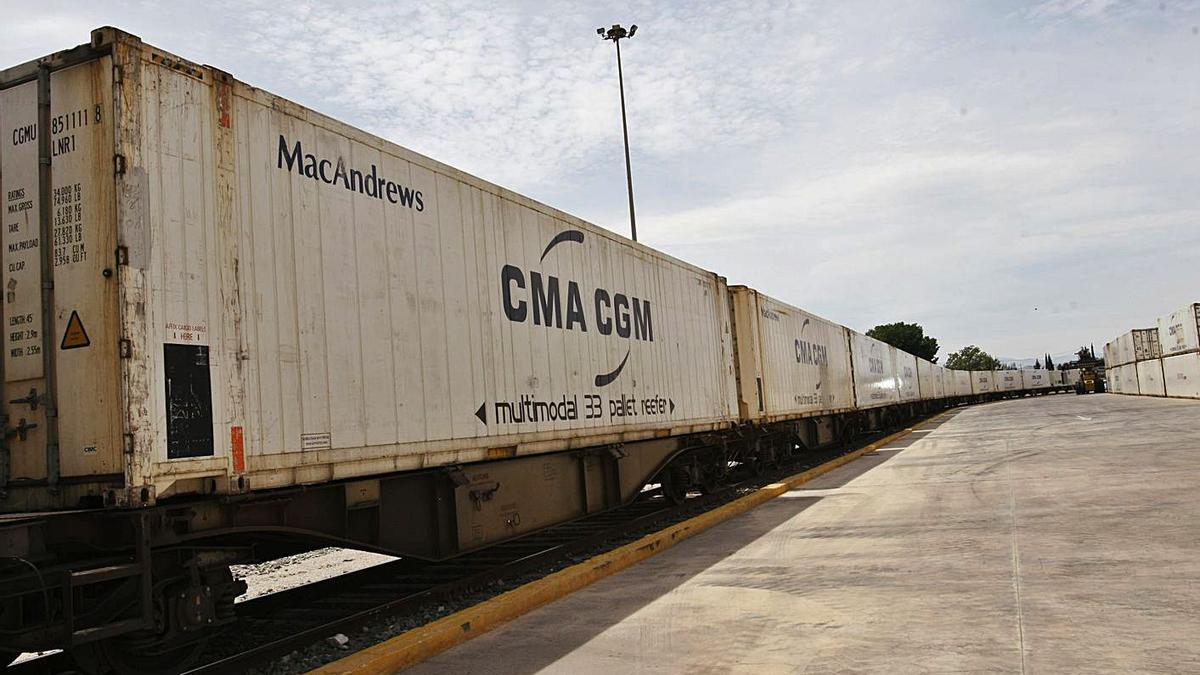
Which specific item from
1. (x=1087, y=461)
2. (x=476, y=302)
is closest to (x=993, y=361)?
(x=1087, y=461)

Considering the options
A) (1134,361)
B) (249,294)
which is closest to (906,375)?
(1134,361)

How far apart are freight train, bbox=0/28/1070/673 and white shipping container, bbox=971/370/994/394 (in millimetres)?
→ 66980

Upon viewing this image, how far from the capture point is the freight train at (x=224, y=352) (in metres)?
4.63

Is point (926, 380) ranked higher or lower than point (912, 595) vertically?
higher

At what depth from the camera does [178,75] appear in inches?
201

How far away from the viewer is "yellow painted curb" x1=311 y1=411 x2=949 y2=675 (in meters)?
4.95

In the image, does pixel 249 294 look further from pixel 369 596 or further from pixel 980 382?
pixel 980 382

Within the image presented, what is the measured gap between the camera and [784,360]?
17500mm

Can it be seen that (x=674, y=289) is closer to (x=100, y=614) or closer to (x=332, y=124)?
(x=332, y=124)

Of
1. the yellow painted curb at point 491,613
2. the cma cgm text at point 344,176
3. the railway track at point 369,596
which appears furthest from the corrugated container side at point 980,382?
the cma cgm text at point 344,176

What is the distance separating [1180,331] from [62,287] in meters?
42.1

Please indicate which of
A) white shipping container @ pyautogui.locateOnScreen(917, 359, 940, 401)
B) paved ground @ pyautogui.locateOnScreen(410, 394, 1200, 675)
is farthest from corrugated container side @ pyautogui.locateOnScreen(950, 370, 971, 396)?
paved ground @ pyautogui.locateOnScreen(410, 394, 1200, 675)

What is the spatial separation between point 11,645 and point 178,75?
3.29 m

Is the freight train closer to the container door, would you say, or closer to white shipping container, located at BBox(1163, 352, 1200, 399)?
the container door
